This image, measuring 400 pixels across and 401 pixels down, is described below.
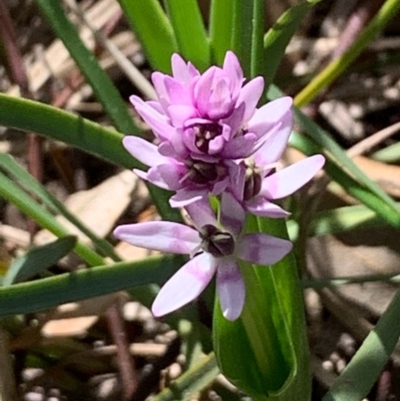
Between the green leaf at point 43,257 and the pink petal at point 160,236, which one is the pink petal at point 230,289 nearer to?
the pink petal at point 160,236

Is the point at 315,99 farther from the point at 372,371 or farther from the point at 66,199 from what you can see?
the point at 372,371

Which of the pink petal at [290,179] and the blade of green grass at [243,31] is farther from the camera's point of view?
the blade of green grass at [243,31]

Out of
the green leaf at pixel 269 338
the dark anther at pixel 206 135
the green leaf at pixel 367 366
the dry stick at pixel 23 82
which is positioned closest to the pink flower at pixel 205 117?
the dark anther at pixel 206 135

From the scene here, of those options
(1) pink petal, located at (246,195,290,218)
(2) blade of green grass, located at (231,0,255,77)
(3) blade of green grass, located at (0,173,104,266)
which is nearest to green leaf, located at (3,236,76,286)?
(3) blade of green grass, located at (0,173,104,266)

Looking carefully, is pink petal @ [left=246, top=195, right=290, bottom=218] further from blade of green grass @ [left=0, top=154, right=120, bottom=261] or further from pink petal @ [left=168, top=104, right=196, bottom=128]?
blade of green grass @ [left=0, top=154, right=120, bottom=261]

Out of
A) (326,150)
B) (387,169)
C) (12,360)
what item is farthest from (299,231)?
(12,360)

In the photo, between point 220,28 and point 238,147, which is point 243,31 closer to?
point 220,28
